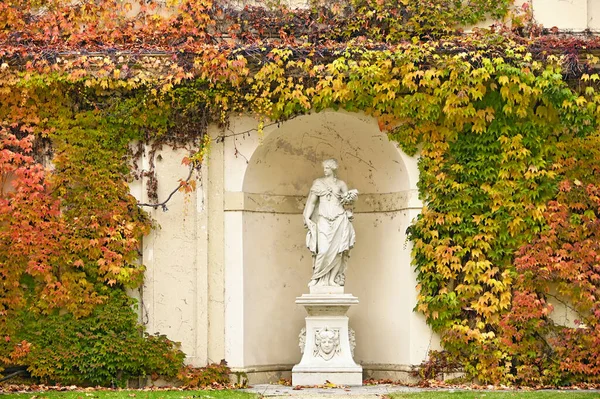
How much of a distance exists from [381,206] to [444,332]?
2059 millimetres

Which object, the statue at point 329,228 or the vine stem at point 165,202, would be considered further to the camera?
the vine stem at point 165,202

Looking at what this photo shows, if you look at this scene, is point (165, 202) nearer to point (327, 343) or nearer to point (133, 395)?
point (327, 343)

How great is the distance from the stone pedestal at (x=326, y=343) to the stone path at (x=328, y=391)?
0.92ft

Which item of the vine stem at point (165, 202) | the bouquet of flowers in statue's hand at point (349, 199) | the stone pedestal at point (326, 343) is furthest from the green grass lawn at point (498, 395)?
the vine stem at point (165, 202)

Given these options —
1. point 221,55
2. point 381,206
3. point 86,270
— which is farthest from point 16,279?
point 381,206

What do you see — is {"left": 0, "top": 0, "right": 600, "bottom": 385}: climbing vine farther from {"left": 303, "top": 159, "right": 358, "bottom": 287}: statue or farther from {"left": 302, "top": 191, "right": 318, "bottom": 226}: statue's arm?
{"left": 302, "top": 191, "right": 318, "bottom": 226}: statue's arm

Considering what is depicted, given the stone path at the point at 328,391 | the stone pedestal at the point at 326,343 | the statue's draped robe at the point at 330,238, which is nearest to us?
the stone path at the point at 328,391

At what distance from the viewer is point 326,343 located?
50.8ft

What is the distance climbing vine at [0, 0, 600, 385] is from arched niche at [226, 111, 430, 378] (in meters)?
0.44

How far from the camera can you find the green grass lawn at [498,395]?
13609 mm

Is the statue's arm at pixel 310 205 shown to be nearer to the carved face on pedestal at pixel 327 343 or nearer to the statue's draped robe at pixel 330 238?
the statue's draped robe at pixel 330 238

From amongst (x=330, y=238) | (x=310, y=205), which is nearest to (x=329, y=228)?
(x=330, y=238)

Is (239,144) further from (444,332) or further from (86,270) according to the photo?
(444,332)

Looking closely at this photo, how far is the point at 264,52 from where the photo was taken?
619 inches
